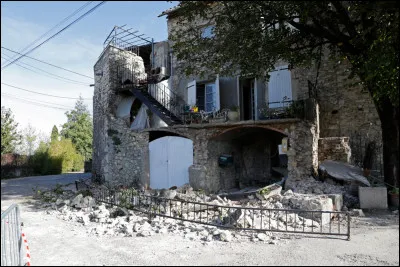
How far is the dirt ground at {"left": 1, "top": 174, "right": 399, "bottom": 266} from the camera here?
4.53 meters

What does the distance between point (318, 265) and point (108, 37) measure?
48.2 feet

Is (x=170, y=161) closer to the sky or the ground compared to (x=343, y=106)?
closer to the ground

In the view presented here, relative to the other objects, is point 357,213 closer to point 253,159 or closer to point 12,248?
point 12,248

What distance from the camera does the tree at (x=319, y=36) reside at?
18.2 feet

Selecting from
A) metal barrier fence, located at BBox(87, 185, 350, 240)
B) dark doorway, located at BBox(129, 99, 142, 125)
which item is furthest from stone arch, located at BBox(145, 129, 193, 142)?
metal barrier fence, located at BBox(87, 185, 350, 240)

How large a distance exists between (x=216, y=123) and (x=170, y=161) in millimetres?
3050

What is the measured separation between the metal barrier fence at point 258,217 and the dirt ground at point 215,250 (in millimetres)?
416

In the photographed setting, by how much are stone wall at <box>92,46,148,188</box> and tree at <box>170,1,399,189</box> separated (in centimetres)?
722

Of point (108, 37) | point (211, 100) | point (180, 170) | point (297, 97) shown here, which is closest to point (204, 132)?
point (180, 170)

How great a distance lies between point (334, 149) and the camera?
11344 mm

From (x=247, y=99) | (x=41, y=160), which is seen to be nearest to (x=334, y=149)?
(x=247, y=99)

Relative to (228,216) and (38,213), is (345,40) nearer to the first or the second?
(228,216)

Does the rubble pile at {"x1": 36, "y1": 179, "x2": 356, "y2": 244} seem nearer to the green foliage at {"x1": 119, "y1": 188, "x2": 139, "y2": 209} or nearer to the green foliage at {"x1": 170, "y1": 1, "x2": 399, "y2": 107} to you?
the green foliage at {"x1": 119, "y1": 188, "x2": 139, "y2": 209}

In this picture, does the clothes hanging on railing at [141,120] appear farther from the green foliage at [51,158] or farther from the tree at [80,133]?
the tree at [80,133]
